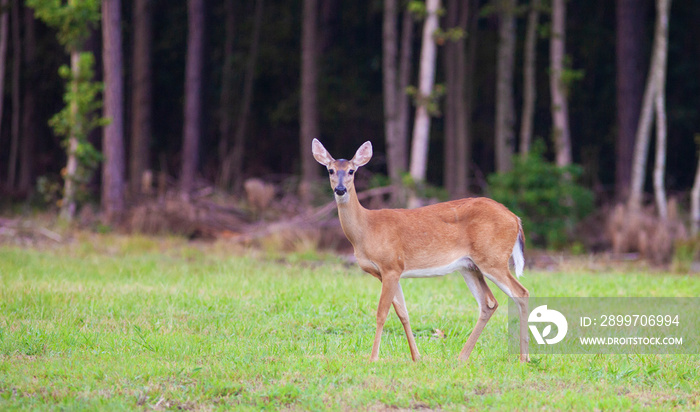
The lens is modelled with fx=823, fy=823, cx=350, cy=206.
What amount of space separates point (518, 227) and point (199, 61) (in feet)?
50.9

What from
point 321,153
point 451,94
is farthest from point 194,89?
point 321,153

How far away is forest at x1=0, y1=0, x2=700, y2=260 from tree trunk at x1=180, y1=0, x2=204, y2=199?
50mm

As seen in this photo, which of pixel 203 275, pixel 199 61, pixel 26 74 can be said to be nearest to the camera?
pixel 203 275

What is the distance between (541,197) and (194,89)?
31.2ft

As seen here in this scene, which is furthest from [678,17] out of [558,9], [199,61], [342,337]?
[342,337]

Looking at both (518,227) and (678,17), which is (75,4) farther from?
(678,17)

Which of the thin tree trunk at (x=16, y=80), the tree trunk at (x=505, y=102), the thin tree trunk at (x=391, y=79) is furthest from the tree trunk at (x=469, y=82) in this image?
the thin tree trunk at (x=16, y=80)

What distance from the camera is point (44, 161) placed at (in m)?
28.3

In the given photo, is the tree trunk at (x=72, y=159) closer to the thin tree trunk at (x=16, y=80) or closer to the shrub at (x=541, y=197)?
the shrub at (x=541, y=197)

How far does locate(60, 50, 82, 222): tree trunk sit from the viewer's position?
16.0 metres

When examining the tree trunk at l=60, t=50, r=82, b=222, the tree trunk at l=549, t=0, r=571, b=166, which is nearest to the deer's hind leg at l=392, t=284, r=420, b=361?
the tree trunk at l=60, t=50, r=82, b=222

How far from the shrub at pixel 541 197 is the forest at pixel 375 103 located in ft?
0.14

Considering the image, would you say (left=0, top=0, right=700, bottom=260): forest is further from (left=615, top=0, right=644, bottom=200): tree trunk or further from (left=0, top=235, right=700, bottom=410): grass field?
Result: (left=0, top=235, right=700, bottom=410): grass field

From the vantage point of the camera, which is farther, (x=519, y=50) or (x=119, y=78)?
(x=519, y=50)
